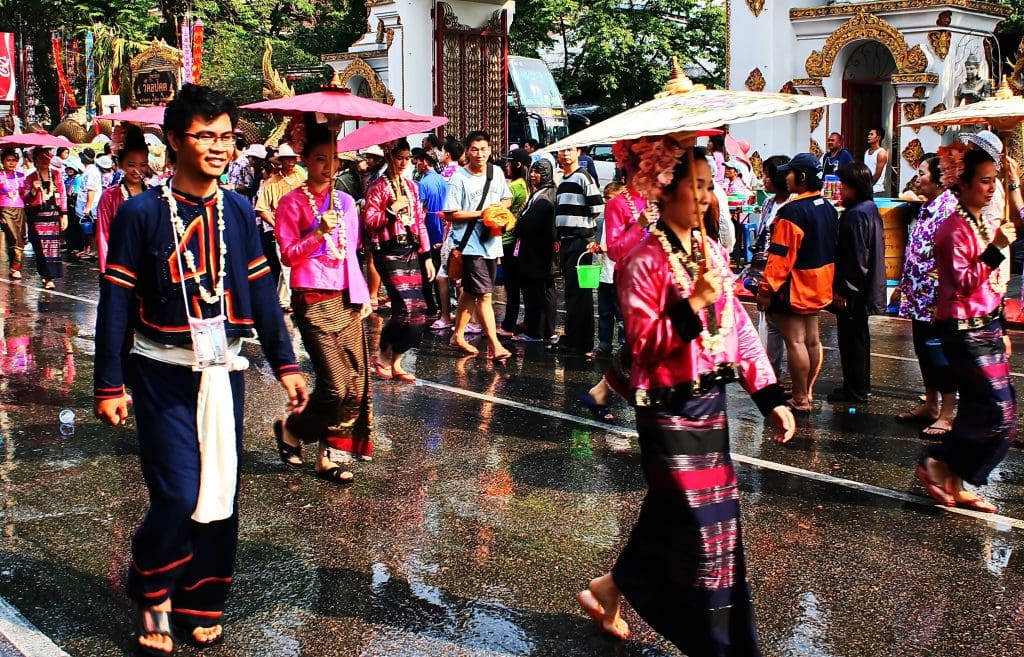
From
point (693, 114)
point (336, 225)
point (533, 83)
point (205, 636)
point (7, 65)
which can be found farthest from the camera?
point (7, 65)

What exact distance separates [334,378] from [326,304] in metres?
0.40

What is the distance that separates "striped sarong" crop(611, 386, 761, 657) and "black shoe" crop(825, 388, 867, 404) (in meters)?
4.77

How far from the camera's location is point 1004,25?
22.2 metres

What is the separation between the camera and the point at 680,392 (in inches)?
161

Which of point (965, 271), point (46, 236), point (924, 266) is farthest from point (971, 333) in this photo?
point (46, 236)

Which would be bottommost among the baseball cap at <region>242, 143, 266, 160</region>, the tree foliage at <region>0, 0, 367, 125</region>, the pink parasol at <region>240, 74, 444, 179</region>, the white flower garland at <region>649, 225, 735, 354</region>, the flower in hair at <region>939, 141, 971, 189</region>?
the white flower garland at <region>649, 225, 735, 354</region>

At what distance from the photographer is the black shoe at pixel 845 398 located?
866 cm

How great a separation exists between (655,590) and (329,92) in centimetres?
373

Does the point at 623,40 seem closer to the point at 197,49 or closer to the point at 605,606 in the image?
the point at 197,49

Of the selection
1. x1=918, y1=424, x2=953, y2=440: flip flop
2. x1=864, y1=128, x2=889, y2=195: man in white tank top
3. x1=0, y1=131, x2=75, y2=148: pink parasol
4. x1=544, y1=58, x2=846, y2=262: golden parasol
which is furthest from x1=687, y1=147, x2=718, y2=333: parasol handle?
x1=864, y1=128, x2=889, y2=195: man in white tank top

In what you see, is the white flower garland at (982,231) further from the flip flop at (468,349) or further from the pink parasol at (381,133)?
the flip flop at (468,349)

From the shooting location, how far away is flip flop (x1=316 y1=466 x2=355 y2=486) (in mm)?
6527

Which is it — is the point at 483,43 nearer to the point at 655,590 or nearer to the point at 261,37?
the point at 261,37

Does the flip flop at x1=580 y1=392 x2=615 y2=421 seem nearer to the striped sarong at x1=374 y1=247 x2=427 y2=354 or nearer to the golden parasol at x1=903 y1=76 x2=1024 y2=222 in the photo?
the striped sarong at x1=374 y1=247 x2=427 y2=354
